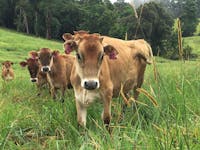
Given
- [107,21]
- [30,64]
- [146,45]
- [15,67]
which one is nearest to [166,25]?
[107,21]

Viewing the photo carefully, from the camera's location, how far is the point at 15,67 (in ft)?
89.2

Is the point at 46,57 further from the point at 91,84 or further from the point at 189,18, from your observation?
the point at 189,18

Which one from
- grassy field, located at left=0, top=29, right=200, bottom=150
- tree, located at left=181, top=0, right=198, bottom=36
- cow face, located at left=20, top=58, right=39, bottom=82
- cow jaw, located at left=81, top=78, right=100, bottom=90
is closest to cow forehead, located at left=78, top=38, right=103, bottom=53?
cow jaw, located at left=81, top=78, right=100, bottom=90

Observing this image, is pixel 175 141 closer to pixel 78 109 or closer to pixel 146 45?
pixel 78 109

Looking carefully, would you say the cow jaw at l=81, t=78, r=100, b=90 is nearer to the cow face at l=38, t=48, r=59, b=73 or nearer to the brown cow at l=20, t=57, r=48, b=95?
the cow face at l=38, t=48, r=59, b=73

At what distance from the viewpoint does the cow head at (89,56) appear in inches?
207

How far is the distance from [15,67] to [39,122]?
22343 millimetres

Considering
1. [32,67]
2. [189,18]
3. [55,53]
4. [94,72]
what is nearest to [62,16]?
[189,18]

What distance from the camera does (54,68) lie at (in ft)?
37.6

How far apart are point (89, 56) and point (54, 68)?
19.9 feet

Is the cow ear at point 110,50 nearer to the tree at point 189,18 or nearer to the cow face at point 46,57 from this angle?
the cow face at point 46,57

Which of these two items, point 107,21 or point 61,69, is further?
point 107,21

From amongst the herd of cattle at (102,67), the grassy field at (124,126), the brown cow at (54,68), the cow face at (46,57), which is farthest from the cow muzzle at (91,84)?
the cow face at (46,57)

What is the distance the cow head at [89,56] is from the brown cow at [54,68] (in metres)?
5.11
